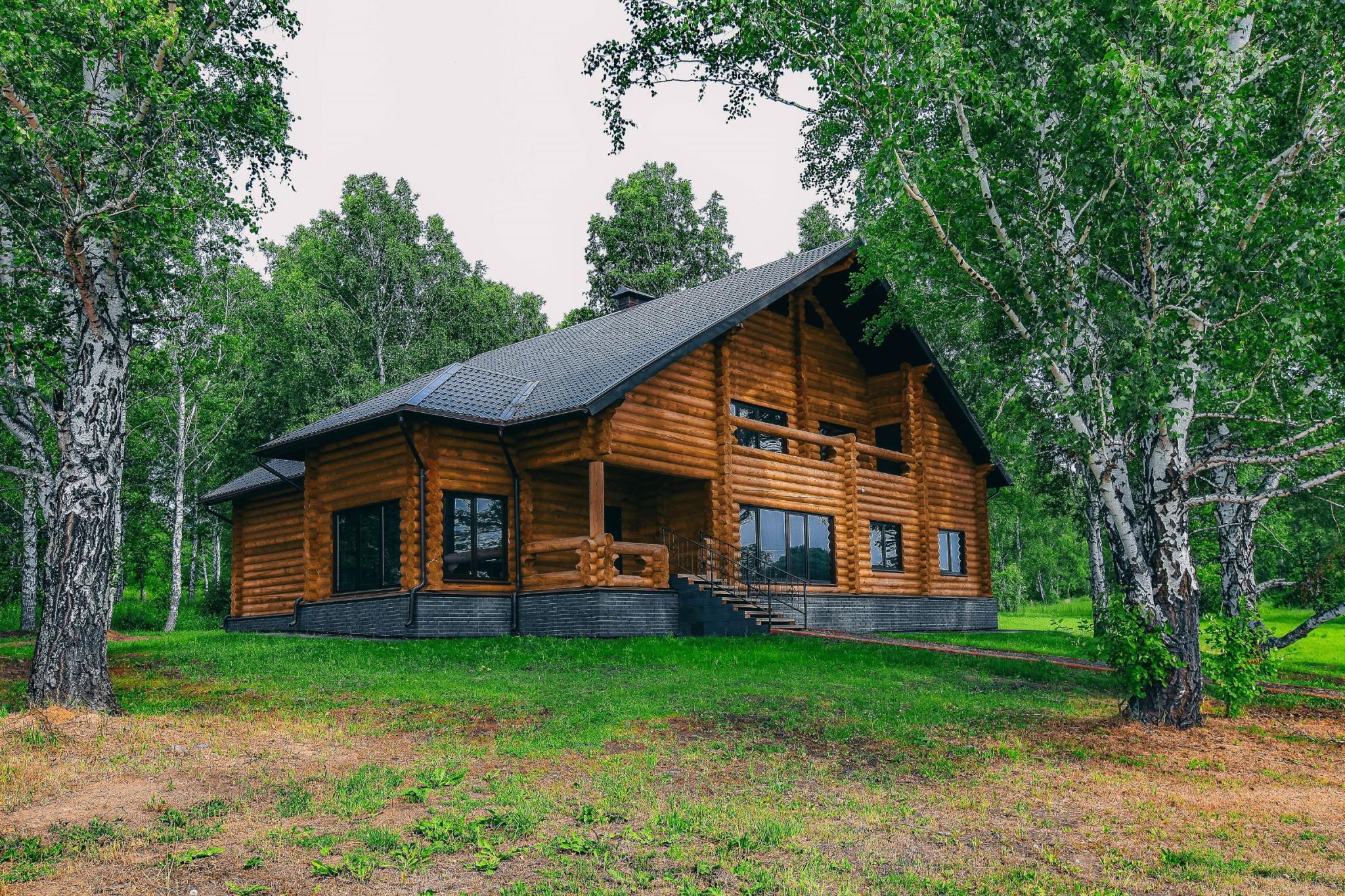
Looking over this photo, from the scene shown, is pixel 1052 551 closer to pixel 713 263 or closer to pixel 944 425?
pixel 713 263

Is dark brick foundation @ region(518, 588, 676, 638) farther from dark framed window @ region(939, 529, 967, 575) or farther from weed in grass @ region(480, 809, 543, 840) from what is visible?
weed in grass @ region(480, 809, 543, 840)

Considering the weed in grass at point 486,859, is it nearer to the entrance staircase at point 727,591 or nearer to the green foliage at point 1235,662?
the green foliage at point 1235,662

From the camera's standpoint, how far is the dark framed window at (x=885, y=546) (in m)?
25.2

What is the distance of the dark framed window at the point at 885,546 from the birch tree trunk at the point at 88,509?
18.1 meters

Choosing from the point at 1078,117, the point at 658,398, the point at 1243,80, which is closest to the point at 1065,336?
the point at 1078,117

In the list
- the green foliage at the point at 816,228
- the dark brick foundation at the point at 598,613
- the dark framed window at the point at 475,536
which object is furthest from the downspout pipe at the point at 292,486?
the green foliage at the point at 816,228

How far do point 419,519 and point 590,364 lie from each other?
4.87 metres

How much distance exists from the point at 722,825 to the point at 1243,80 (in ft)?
31.0

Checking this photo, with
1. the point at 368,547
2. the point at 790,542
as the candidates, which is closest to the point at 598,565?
the point at 368,547

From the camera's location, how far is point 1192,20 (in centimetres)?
975

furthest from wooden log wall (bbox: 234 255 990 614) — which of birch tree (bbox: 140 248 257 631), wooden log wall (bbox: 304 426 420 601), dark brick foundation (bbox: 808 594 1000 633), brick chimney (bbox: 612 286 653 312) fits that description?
birch tree (bbox: 140 248 257 631)

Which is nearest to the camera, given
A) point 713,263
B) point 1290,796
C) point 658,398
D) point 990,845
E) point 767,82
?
point 990,845

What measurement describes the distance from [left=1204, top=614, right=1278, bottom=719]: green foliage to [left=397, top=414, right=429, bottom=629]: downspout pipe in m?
12.8

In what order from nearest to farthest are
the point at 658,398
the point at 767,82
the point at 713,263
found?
1. the point at 767,82
2. the point at 658,398
3. the point at 713,263
